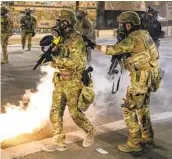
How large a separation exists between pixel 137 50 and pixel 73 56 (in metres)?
0.88

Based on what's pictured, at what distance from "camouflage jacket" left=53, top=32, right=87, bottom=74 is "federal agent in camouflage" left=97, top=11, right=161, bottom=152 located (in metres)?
0.31

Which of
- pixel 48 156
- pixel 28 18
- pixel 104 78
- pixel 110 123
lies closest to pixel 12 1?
pixel 28 18

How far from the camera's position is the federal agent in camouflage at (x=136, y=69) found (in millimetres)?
5336

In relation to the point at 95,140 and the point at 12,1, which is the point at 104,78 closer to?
the point at 95,140

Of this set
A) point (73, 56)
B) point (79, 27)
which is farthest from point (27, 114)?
point (79, 27)

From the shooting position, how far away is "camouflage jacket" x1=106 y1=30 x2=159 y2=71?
530 centimetres

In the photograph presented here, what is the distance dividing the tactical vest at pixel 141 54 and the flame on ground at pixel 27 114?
204cm

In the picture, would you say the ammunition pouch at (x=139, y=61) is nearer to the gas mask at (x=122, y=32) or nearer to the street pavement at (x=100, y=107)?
the gas mask at (x=122, y=32)

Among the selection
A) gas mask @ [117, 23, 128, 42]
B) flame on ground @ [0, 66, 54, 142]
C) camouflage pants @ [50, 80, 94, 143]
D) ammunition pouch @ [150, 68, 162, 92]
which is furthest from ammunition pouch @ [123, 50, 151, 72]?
flame on ground @ [0, 66, 54, 142]

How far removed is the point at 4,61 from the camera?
13.1 metres

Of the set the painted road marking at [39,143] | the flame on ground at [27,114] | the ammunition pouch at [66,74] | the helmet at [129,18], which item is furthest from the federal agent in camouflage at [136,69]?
the flame on ground at [27,114]

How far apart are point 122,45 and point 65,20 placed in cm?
85

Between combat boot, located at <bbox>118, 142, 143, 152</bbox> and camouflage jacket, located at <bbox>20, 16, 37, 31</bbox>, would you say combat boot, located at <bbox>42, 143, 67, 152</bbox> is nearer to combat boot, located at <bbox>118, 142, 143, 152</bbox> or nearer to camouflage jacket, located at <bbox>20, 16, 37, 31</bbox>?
combat boot, located at <bbox>118, 142, 143, 152</bbox>

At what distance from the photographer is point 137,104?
17.9 ft
